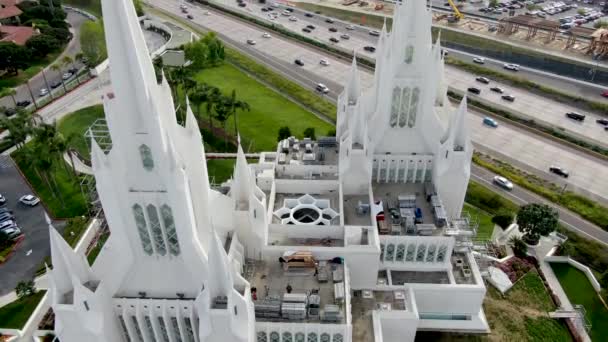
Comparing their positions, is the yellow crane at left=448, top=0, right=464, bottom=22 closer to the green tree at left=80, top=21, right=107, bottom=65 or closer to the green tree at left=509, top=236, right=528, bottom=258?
the green tree at left=80, top=21, right=107, bottom=65

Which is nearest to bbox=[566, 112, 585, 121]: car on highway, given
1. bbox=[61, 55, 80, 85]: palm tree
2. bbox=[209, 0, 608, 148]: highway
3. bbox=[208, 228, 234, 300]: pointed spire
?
bbox=[209, 0, 608, 148]: highway

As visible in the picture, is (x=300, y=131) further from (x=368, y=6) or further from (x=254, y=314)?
(x=368, y=6)

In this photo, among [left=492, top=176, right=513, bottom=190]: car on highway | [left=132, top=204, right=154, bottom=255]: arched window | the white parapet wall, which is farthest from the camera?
[left=492, top=176, right=513, bottom=190]: car on highway

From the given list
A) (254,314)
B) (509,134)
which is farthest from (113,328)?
(509,134)

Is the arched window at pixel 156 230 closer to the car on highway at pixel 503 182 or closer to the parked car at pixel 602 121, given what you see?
the car on highway at pixel 503 182

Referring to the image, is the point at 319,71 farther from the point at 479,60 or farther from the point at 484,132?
the point at 479,60

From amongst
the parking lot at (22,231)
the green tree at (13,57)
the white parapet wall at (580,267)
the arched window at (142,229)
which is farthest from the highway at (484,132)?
the arched window at (142,229)

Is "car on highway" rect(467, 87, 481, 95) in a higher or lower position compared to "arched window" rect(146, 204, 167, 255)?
lower

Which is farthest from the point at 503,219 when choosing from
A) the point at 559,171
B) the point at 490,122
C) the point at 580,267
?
the point at 490,122
